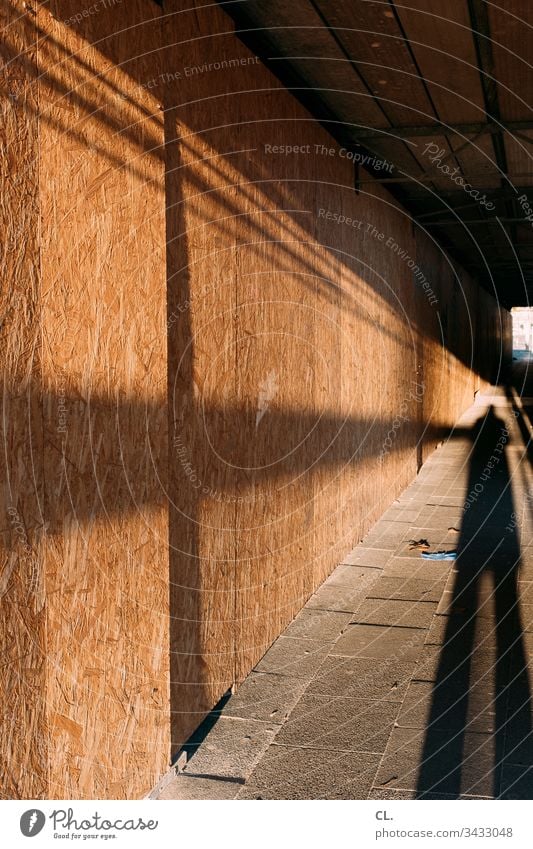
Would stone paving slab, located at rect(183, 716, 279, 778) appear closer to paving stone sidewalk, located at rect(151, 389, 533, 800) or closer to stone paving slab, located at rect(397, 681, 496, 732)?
paving stone sidewalk, located at rect(151, 389, 533, 800)

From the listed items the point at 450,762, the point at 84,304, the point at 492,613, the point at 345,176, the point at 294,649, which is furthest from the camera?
the point at 345,176

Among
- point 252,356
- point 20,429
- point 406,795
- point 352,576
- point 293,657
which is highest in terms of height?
point 252,356

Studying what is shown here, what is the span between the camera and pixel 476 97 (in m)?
6.95

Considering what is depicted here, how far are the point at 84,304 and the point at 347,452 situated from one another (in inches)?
207

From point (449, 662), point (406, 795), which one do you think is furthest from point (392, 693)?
point (406, 795)

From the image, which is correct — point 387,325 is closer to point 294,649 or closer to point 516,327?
point 294,649

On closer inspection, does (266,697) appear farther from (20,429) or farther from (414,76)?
(414,76)

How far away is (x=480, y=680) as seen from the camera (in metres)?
5.30

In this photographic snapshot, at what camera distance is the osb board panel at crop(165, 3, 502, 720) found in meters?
4.40

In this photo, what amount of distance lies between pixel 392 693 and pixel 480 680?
0.55 metres

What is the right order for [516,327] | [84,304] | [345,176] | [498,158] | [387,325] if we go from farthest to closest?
[516,327]
[387,325]
[498,158]
[345,176]
[84,304]

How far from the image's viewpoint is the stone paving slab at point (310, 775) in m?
4.04

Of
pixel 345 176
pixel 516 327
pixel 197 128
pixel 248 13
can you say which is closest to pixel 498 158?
pixel 345 176
